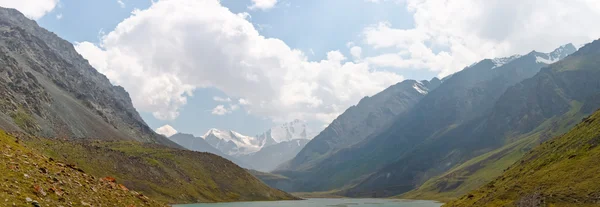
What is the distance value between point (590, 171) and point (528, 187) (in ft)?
33.5

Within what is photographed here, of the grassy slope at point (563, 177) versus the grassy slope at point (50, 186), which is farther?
the grassy slope at point (563, 177)

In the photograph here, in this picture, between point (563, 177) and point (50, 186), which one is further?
point (563, 177)

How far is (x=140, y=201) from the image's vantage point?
44.7 meters

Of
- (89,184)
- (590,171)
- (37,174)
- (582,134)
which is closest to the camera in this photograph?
(37,174)

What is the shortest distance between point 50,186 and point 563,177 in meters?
71.9

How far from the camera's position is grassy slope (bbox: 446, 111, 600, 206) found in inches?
2495

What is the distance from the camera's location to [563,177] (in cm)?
7225

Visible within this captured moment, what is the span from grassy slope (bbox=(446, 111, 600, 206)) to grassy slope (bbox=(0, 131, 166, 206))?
55321mm

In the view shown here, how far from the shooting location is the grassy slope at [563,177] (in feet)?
208

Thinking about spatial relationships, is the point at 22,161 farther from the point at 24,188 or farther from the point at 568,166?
the point at 568,166

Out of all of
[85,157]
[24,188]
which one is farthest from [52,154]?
[24,188]

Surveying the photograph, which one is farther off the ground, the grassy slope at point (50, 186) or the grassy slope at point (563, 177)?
the grassy slope at point (50, 186)

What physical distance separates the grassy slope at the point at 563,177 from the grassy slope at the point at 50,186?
55.3m

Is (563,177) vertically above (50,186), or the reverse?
(50,186)
